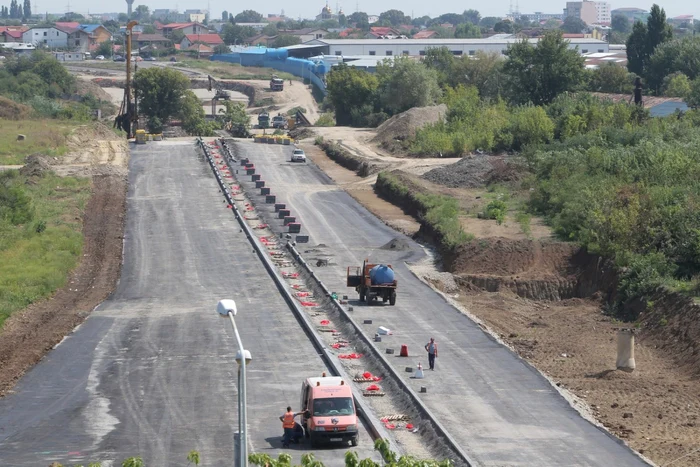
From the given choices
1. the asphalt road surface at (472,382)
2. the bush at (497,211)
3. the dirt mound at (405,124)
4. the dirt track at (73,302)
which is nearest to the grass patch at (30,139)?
the dirt track at (73,302)

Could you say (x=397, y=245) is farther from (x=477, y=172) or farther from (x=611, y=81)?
(x=611, y=81)

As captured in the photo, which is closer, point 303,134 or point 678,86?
point 303,134

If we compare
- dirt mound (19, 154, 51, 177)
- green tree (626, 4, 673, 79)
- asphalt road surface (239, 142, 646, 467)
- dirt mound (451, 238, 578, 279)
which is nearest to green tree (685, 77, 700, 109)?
green tree (626, 4, 673, 79)

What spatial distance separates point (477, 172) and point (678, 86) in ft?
168

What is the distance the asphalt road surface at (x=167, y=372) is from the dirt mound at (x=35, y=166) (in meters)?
20.9

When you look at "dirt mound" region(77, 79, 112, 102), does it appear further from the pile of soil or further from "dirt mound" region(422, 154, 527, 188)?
"dirt mound" region(422, 154, 527, 188)

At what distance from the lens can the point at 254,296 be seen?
146 feet

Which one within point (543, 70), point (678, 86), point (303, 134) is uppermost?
point (543, 70)

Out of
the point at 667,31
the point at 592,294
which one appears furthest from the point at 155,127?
the point at 592,294

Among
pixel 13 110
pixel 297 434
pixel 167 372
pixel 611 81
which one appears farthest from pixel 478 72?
pixel 297 434

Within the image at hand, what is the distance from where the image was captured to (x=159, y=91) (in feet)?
382

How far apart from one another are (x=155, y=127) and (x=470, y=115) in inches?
1429

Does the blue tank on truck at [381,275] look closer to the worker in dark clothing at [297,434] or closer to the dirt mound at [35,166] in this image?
the worker in dark clothing at [297,434]

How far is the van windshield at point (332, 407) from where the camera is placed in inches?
1031
